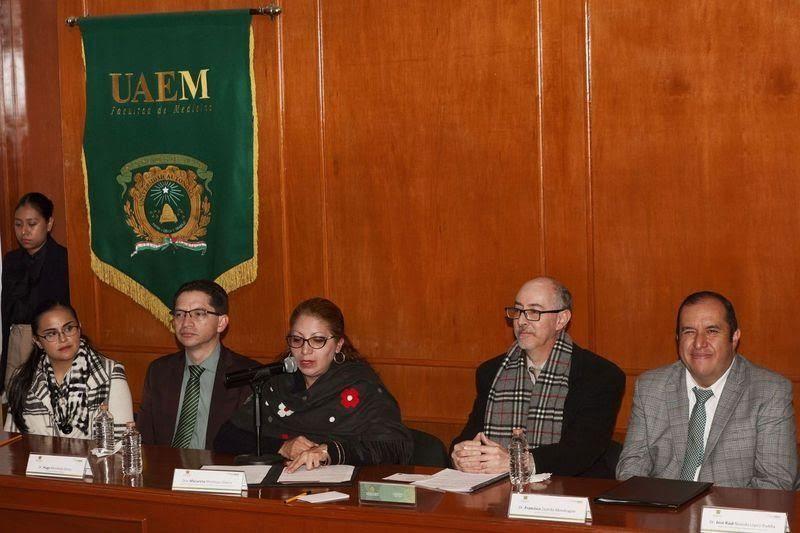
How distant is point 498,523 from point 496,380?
1.34m

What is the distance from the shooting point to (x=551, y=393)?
156 inches

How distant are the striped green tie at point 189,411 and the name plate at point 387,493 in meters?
1.48

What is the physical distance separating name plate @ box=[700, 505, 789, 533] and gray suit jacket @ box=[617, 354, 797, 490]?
2.59ft

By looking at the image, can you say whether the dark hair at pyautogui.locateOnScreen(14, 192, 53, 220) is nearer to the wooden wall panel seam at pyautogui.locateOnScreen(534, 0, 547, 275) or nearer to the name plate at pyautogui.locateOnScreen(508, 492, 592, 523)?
the wooden wall panel seam at pyautogui.locateOnScreen(534, 0, 547, 275)

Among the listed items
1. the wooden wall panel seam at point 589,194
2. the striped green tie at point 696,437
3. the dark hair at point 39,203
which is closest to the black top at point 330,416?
the striped green tie at point 696,437

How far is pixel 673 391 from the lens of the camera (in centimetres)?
368

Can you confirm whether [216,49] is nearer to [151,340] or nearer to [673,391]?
[151,340]

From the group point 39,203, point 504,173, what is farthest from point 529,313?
point 39,203

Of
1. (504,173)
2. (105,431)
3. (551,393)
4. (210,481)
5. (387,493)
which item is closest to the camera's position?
(387,493)

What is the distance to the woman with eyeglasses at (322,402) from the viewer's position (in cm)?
396

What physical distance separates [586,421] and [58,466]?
1.85 m

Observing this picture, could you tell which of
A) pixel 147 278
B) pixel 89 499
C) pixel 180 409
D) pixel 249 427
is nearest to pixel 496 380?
pixel 249 427

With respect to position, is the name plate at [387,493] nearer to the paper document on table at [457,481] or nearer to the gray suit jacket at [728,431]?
the paper document on table at [457,481]

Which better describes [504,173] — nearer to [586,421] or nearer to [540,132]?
[540,132]
